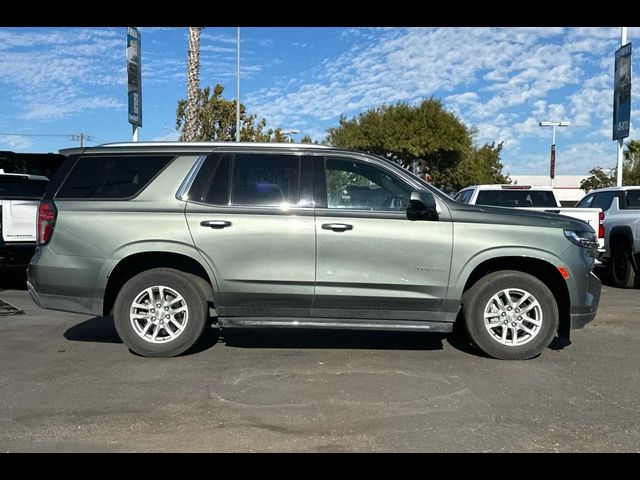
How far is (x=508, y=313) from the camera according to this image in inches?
221

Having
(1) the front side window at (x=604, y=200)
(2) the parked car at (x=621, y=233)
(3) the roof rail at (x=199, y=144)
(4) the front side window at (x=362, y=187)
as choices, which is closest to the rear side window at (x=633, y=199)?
(2) the parked car at (x=621, y=233)

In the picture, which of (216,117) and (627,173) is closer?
(216,117)

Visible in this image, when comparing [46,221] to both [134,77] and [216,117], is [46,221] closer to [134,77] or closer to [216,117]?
[134,77]

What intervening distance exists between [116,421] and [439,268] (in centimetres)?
311

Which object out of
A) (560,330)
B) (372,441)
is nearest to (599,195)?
(560,330)

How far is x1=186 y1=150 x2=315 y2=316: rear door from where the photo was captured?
549 cm

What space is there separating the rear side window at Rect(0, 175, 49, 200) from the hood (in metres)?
7.58

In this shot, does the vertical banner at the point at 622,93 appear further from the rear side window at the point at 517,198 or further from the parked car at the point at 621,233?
the rear side window at the point at 517,198

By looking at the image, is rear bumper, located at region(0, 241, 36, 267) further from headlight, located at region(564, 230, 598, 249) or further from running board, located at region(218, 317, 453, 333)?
headlight, located at region(564, 230, 598, 249)

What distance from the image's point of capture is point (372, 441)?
3754mm

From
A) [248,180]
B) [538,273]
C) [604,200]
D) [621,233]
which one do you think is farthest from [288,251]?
[604,200]

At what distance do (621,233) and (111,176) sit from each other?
9.05 metres

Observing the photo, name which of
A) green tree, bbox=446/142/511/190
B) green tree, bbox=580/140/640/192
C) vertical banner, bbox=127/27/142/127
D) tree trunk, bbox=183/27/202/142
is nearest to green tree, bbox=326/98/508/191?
green tree, bbox=446/142/511/190
